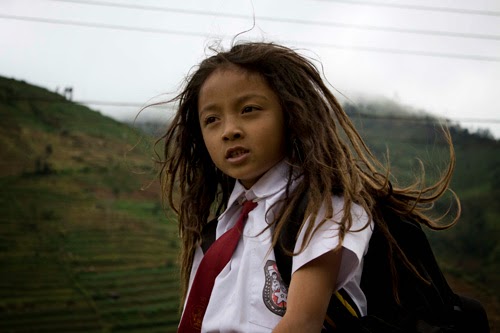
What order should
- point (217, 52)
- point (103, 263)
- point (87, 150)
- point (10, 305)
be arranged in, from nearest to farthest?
point (217, 52), point (10, 305), point (103, 263), point (87, 150)

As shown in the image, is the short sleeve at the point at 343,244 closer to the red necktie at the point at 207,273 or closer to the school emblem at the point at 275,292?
the school emblem at the point at 275,292

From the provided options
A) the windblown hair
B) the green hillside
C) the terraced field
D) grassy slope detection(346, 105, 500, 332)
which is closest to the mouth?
the windblown hair

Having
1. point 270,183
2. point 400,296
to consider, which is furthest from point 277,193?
point 400,296

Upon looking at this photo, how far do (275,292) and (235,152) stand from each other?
1.08 ft

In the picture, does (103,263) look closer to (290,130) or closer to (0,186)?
A: (0,186)

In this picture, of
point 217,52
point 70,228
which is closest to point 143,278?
Result: point 70,228

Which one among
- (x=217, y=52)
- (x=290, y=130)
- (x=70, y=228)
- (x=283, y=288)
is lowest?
(x=70, y=228)

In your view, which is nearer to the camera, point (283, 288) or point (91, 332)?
point (283, 288)

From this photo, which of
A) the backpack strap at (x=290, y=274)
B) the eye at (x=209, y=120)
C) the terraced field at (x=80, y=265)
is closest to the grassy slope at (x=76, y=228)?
the terraced field at (x=80, y=265)

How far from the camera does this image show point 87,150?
3740 mm

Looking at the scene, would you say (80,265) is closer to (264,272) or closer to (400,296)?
(264,272)

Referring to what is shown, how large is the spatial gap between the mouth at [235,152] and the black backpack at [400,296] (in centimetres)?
18

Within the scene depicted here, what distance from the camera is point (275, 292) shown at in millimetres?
1095

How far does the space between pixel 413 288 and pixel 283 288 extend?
0.89ft
